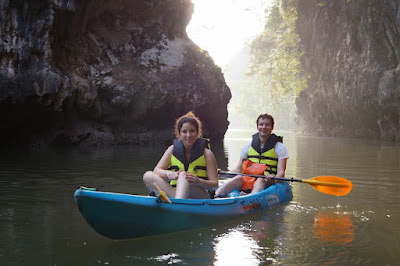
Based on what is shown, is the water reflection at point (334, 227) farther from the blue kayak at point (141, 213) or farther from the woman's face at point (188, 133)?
the woman's face at point (188, 133)

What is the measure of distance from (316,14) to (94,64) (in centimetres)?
1400

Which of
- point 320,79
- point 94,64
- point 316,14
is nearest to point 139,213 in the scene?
point 94,64

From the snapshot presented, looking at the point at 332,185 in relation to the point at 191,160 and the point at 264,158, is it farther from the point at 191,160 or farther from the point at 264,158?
the point at 191,160

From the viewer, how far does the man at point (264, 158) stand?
5.50 m

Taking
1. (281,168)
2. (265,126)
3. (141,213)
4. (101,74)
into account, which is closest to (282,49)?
(101,74)

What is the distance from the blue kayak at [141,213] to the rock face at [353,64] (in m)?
13.6

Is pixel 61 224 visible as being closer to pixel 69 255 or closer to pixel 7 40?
Answer: pixel 69 255

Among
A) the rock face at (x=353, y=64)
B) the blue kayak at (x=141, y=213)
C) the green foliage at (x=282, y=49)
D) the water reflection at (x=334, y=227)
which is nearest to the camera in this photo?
the blue kayak at (x=141, y=213)

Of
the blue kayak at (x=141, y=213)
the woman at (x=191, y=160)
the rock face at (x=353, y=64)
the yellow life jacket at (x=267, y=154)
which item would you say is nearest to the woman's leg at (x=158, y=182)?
the woman at (x=191, y=160)

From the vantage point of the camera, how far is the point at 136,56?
1781 cm

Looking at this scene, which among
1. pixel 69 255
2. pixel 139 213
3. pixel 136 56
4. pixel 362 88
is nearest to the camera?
pixel 69 255

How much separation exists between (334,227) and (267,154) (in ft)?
5.06

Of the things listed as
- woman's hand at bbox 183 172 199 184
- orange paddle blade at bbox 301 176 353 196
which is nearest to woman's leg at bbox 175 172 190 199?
woman's hand at bbox 183 172 199 184

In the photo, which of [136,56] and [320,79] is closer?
[136,56]
